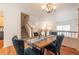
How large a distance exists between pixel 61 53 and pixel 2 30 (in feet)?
3.22

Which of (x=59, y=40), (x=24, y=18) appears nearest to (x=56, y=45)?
(x=59, y=40)

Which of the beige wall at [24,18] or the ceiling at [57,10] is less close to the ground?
the ceiling at [57,10]

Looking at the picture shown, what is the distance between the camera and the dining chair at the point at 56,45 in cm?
170

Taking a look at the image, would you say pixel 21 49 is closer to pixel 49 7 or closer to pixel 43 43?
pixel 43 43

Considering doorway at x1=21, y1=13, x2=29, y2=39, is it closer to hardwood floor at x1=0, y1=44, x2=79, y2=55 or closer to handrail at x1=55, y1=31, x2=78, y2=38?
hardwood floor at x1=0, y1=44, x2=79, y2=55

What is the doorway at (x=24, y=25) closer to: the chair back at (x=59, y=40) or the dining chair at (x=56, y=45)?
the dining chair at (x=56, y=45)

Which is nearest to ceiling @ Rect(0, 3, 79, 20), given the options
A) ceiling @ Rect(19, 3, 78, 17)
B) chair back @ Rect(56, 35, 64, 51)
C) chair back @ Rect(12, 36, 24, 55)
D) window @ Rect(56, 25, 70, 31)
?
ceiling @ Rect(19, 3, 78, 17)

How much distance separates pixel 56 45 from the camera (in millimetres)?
1759

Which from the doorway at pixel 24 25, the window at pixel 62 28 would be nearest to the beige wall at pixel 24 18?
the doorway at pixel 24 25

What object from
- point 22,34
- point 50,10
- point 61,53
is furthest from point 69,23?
point 22,34

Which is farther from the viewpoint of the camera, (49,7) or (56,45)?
(56,45)
